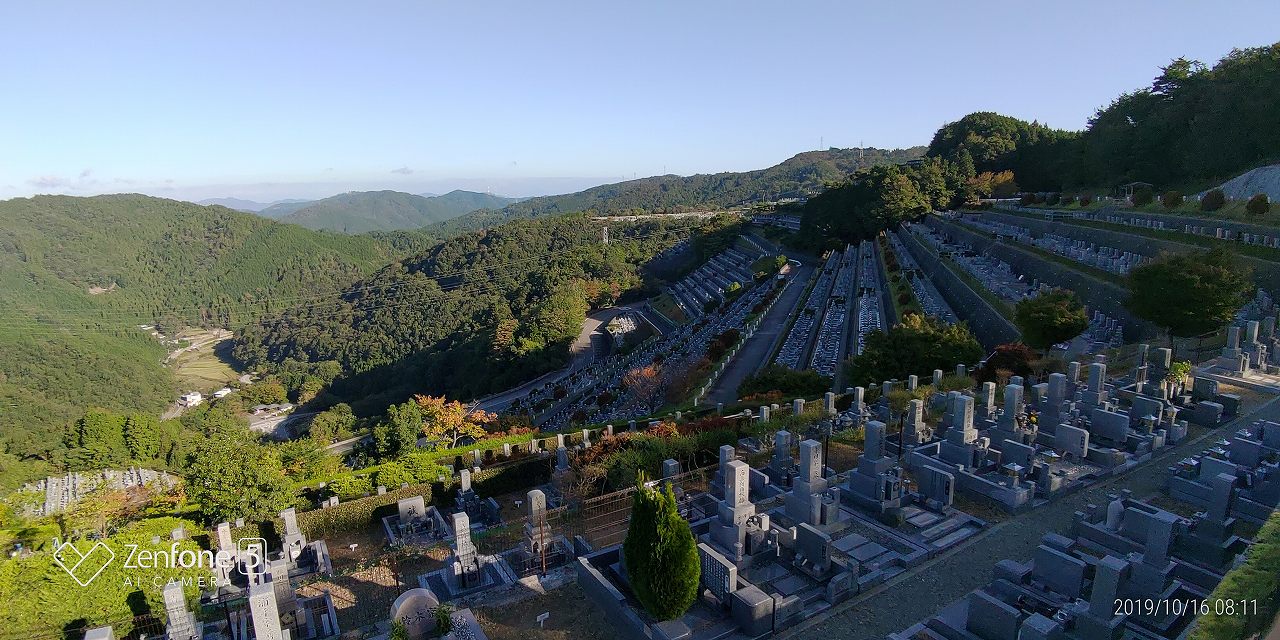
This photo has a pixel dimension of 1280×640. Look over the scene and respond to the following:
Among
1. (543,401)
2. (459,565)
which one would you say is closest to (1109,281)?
(459,565)

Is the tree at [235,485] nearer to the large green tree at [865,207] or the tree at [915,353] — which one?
the tree at [915,353]

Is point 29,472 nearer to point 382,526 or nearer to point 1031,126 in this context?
point 382,526

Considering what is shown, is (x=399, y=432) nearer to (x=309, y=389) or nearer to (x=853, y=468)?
(x=853, y=468)

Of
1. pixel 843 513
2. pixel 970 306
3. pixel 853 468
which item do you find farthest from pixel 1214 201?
pixel 843 513

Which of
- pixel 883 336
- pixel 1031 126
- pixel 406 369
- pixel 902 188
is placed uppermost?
pixel 1031 126

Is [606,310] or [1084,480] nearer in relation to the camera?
[1084,480]
